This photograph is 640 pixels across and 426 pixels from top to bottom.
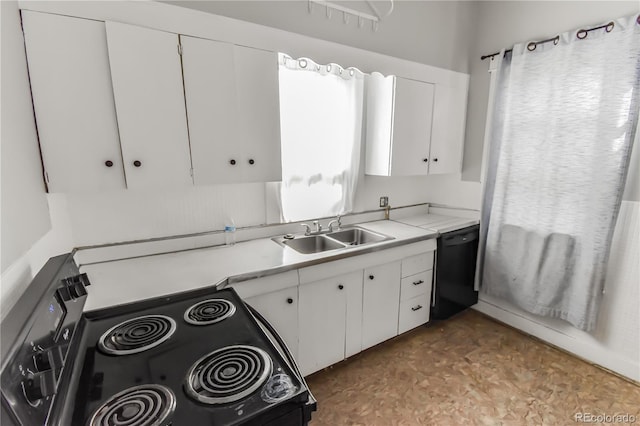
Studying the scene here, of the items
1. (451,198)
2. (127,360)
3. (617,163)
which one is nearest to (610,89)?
(617,163)

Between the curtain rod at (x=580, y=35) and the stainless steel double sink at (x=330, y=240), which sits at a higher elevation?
the curtain rod at (x=580, y=35)

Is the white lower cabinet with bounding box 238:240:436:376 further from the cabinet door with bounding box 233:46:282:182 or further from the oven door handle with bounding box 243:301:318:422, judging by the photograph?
the cabinet door with bounding box 233:46:282:182

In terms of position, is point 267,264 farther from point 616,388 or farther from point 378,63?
point 616,388

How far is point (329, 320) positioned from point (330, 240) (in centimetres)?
61

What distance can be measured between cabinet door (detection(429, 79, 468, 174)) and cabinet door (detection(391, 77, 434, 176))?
0.09m

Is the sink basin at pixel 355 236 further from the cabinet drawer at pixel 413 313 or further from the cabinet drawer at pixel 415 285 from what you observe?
the cabinet drawer at pixel 413 313

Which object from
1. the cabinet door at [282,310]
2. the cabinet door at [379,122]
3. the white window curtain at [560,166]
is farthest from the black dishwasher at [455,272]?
the cabinet door at [282,310]

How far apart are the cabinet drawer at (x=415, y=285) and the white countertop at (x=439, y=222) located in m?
0.37

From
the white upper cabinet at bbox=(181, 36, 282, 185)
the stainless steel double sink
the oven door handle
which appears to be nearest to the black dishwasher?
the stainless steel double sink

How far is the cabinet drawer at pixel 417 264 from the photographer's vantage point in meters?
2.28

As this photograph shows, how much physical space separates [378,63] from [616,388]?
2773 mm

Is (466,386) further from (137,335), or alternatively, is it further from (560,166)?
(137,335)

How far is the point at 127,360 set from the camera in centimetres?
99

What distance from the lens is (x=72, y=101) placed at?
4.30 ft
